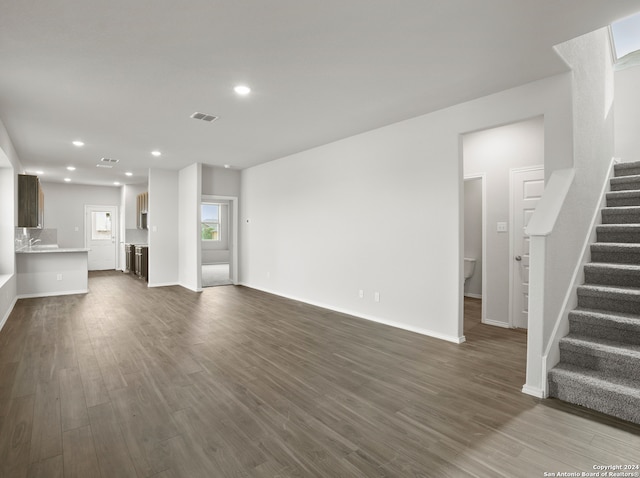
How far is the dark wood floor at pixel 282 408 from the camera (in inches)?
75.4

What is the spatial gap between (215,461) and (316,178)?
4636 millimetres

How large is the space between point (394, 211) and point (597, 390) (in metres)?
2.76

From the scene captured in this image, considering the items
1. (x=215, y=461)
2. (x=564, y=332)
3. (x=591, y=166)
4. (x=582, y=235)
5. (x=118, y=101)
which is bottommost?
(x=215, y=461)

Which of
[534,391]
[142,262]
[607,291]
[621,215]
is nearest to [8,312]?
[142,262]

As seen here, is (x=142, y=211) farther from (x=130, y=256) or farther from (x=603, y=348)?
(x=603, y=348)

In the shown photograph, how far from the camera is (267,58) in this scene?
111 inches

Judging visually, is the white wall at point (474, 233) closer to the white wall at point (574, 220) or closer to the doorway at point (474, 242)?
the doorway at point (474, 242)

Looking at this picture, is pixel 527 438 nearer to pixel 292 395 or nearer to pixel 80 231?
pixel 292 395

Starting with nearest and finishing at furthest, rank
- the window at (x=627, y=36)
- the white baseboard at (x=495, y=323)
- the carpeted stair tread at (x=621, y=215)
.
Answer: the carpeted stair tread at (x=621, y=215), the white baseboard at (x=495, y=323), the window at (x=627, y=36)

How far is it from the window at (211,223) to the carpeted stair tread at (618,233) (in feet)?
39.6

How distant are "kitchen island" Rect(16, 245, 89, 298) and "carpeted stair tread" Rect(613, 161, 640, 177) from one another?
30.2ft

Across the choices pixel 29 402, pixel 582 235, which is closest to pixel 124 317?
pixel 29 402

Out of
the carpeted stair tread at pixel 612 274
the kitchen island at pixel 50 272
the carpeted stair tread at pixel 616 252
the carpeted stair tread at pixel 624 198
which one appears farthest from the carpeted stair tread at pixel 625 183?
Result: the kitchen island at pixel 50 272

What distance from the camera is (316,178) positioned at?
5914 millimetres
